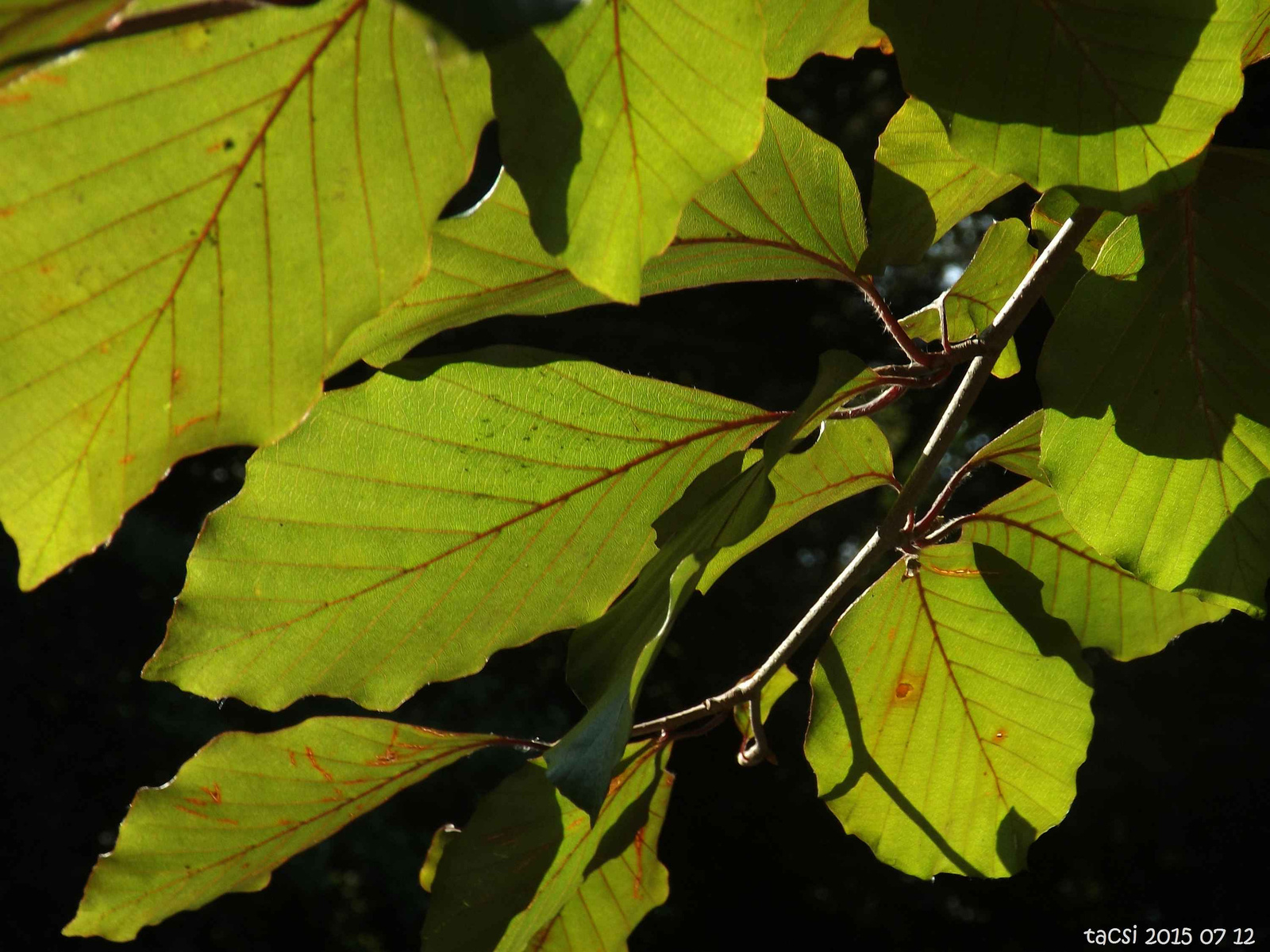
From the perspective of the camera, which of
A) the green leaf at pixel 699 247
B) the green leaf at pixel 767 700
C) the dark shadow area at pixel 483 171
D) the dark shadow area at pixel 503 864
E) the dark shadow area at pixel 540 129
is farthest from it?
the dark shadow area at pixel 483 171

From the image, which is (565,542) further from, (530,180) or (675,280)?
(530,180)

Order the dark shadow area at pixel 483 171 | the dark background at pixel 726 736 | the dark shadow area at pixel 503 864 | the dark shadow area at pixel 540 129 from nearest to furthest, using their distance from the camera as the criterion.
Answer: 1. the dark shadow area at pixel 540 129
2. the dark shadow area at pixel 503 864
3. the dark shadow area at pixel 483 171
4. the dark background at pixel 726 736

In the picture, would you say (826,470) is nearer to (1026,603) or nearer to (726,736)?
(1026,603)

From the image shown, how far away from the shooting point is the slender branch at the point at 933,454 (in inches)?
19.5

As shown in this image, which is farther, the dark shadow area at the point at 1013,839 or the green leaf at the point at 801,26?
the dark shadow area at the point at 1013,839

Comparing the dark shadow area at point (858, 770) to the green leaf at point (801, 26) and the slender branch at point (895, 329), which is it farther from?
the green leaf at point (801, 26)

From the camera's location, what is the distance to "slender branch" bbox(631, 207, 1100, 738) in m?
0.50

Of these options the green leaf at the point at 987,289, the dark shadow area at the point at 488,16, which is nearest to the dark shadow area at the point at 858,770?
the green leaf at the point at 987,289

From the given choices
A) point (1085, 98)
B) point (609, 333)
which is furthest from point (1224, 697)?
point (1085, 98)

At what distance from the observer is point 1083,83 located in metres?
0.39

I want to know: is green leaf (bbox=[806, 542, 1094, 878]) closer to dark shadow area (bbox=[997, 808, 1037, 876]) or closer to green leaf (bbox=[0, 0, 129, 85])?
dark shadow area (bbox=[997, 808, 1037, 876])

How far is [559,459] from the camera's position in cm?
53

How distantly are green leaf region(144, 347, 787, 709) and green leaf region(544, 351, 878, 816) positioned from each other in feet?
0.24

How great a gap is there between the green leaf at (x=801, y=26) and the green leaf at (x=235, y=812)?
421mm
